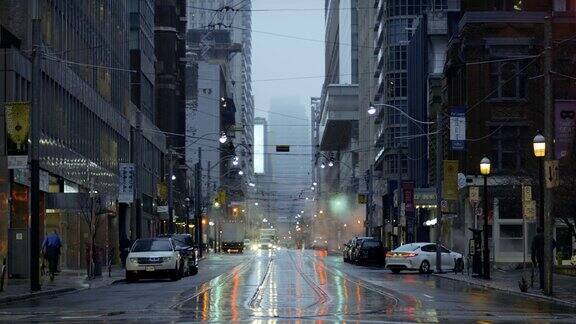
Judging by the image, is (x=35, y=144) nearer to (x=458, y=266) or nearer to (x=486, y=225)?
(x=486, y=225)

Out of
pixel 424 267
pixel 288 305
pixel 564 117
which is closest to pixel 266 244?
pixel 424 267

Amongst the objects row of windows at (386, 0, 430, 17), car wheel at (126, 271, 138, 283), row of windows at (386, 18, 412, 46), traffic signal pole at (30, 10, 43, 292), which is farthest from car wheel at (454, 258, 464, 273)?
row of windows at (386, 0, 430, 17)

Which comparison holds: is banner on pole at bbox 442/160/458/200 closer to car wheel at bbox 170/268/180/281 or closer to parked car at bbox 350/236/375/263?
car wheel at bbox 170/268/180/281

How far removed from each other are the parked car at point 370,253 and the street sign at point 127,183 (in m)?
15.7

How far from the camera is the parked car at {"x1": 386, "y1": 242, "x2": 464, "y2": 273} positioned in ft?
165

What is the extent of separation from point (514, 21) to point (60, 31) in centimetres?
2463

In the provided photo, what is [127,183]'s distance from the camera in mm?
55938

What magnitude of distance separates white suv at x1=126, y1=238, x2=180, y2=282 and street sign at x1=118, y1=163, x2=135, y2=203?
1394cm

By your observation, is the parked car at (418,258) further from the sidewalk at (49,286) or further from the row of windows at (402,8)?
the row of windows at (402,8)

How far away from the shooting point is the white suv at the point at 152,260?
40.7 metres

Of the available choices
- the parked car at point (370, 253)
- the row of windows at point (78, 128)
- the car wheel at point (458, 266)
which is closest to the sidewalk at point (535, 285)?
the car wheel at point (458, 266)

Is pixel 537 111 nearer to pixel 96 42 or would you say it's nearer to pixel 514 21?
pixel 514 21

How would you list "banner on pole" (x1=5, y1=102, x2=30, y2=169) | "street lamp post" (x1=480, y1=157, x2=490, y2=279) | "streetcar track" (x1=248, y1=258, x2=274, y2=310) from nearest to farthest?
"streetcar track" (x1=248, y1=258, x2=274, y2=310) → "banner on pole" (x1=5, y1=102, x2=30, y2=169) → "street lamp post" (x1=480, y1=157, x2=490, y2=279)

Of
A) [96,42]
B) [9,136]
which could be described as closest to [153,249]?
[9,136]
